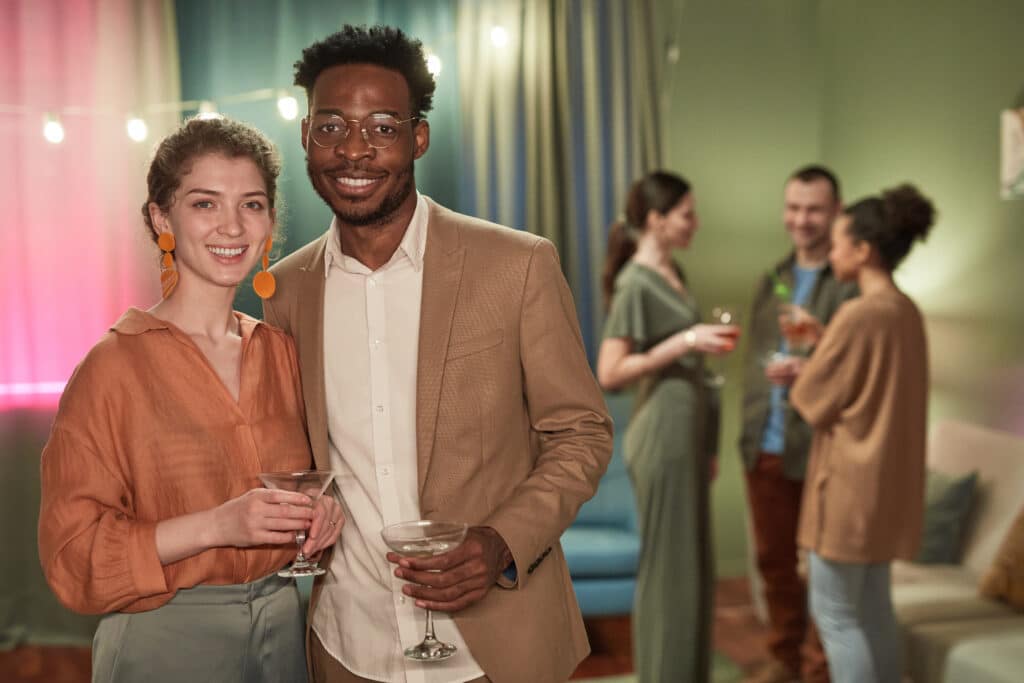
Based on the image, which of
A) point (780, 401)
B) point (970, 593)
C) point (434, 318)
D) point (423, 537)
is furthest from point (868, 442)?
point (423, 537)

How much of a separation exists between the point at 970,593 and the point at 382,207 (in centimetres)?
270

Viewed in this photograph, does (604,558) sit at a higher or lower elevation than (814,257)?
lower

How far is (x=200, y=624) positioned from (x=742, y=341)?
3478 mm

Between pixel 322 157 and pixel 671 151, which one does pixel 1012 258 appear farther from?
pixel 322 157

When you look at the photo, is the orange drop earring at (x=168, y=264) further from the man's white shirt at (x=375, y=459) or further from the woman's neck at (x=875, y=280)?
the woman's neck at (x=875, y=280)

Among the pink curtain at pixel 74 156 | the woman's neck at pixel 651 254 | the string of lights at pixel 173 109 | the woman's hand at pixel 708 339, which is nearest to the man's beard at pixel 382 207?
the string of lights at pixel 173 109

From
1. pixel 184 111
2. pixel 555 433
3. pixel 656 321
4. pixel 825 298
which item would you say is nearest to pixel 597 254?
pixel 656 321

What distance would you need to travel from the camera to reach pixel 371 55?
5.56 ft

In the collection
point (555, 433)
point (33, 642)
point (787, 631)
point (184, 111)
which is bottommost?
point (787, 631)

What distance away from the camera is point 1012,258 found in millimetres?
3975

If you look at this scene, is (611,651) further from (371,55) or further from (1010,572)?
(371,55)

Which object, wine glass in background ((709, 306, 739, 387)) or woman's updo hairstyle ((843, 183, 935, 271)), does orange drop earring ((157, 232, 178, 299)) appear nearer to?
Answer: wine glass in background ((709, 306, 739, 387))

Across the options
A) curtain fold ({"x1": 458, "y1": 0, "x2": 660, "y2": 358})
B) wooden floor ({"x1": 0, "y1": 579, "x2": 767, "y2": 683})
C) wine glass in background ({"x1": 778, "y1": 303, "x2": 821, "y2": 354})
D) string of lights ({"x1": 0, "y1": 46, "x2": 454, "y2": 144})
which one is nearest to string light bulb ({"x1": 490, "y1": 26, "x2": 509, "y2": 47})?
curtain fold ({"x1": 458, "y1": 0, "x2": 660, "y2": 358})

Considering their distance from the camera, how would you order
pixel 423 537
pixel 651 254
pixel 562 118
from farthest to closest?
pixel 651 254
pixel 562 118
pixel 423 537
